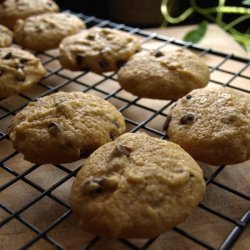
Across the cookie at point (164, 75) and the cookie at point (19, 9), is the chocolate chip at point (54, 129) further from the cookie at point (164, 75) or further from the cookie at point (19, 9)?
the cookie at point (19, 9)

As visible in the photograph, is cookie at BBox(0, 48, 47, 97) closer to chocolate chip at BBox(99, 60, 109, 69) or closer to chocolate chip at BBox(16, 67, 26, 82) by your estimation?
chocolate chip at BBox(16, 67, 26, 82)

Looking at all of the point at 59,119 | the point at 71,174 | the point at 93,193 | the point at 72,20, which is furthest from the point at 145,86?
the point at 72,20

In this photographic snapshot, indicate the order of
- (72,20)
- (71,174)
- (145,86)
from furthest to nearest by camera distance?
(72,20)
(145,86)
(71,174)

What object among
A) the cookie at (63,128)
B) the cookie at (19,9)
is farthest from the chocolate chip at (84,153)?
the cookie at (19,9)

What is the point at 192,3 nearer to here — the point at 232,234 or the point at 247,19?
the point at 247,19

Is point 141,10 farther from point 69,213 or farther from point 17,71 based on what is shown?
point 69,213

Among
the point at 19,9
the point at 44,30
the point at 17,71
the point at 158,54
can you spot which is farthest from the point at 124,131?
the point at 19,9

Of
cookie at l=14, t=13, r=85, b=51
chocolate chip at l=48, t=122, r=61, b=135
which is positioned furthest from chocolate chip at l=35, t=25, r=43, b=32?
chocolate chip at l=48, t=122, r=61, b=135
